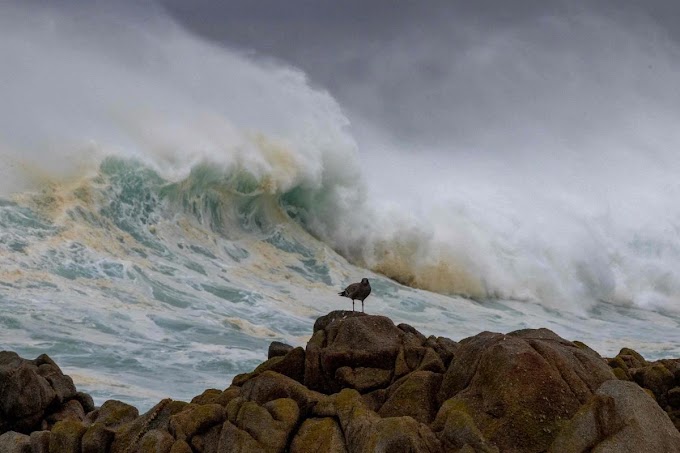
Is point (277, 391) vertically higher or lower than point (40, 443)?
higher

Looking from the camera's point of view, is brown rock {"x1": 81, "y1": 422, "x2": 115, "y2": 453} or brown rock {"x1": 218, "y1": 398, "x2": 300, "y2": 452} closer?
brown rock {"x1": 218, "y1": 398, "x2": 300, "y2": 452}

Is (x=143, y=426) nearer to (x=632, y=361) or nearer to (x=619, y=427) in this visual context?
(x=619, y=427)

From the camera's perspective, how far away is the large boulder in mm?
6000

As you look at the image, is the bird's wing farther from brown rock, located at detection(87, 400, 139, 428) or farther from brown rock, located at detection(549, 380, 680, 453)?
brown rock, located at detection(549, 380, 680, 453)

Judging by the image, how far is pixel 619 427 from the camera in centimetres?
548

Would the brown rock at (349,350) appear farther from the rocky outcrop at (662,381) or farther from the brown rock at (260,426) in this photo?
the rocky outcrop at (662,381)

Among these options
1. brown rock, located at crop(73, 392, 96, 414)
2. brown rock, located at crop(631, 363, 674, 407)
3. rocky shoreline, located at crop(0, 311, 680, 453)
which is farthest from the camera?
brown rock, located at crop(73, 392, 96, 414)

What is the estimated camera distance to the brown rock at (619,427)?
5.37 meters

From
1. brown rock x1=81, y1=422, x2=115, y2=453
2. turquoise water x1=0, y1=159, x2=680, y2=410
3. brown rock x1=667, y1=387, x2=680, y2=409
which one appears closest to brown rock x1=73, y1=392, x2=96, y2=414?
turquoise water x1=0, y1=159, x2=680, y2=410

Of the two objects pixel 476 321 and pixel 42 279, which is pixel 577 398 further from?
pixel 476 321

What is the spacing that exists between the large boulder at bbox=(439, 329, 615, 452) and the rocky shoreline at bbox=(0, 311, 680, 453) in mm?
10

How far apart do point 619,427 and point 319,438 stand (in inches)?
97.8

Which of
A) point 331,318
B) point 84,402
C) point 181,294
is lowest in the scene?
point 84,402

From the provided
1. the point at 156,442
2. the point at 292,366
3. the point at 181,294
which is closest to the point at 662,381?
the point at 292,366
